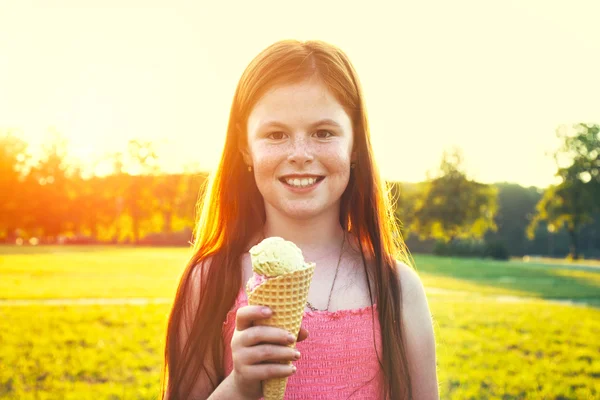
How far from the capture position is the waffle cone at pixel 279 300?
1.84m

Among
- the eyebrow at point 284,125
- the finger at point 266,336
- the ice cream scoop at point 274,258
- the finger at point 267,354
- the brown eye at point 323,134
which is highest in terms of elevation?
the eyebrow at point 284,125

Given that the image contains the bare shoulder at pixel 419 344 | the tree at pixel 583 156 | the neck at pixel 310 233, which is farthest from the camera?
the tree at pixel 583 156

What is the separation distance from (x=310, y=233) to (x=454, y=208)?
53.7 m

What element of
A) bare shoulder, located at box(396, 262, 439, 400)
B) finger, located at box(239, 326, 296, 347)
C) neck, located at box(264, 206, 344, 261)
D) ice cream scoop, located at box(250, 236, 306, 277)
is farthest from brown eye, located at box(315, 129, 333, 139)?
finger, located at box(239, 326, 296, 347)

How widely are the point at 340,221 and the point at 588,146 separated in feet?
150

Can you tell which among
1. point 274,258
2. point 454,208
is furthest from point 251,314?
point 454,208

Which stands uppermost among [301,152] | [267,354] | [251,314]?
[301,152]

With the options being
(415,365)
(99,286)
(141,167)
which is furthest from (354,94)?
(141,167)

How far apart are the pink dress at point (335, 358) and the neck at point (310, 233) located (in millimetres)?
274

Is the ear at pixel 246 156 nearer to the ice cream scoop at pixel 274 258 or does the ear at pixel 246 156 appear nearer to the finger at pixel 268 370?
the ice cream scoop at pixel 274 258

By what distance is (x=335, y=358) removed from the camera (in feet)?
7.32

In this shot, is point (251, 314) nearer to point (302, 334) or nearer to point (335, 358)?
point (302, 334)

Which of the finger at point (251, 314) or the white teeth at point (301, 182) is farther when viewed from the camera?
the white teeth at point (301, 182)

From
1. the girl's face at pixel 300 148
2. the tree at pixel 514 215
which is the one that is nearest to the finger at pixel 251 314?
the girl's face at pixel 300 148
